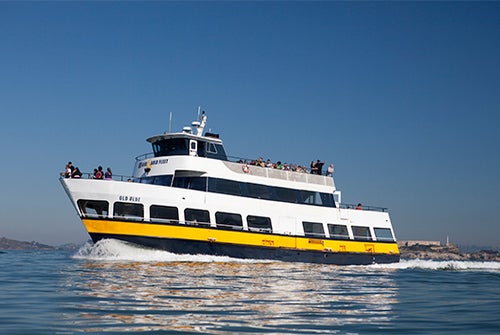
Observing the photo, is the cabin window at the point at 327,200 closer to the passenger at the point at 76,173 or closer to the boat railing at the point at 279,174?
the boat railing at the point at 279,174

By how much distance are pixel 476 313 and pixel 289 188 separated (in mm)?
18212

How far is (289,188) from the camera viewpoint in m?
28.3

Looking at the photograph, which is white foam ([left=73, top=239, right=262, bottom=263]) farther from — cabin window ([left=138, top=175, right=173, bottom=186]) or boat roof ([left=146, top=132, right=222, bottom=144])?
boat roof ([left=146, top=132, right=222, bottom=144])

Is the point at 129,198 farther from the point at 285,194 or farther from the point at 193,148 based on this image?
the point at 285,194

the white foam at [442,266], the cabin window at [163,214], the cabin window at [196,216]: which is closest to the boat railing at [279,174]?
the cabin window at [196,216]

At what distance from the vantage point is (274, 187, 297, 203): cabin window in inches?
1093

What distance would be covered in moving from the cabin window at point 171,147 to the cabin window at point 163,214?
350cm

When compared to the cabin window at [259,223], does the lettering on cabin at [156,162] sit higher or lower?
higher

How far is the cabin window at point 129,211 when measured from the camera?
23.2 m

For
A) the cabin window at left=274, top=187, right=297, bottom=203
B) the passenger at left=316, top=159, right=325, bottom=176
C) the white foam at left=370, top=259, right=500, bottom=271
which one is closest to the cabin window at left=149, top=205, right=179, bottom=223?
the cabin window at left=274, top=187, right=297, bottom=203

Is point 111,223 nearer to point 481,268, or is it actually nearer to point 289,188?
point 289,188

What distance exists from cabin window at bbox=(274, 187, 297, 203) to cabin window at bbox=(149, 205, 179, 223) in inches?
242

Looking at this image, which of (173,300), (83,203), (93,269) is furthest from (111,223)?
(173,300)

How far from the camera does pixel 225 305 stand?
9984 mm
